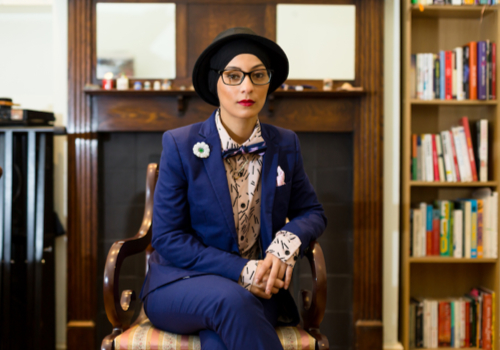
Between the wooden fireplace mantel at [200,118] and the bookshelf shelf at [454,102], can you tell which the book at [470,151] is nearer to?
the bookshelf shelf at [454,102]

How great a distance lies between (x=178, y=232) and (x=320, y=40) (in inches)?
59.3

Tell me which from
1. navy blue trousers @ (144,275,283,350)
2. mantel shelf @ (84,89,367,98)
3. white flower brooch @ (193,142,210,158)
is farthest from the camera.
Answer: mantel shelf @ (84,89,367,98)

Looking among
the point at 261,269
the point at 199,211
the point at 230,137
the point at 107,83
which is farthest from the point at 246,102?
the point at 107,83

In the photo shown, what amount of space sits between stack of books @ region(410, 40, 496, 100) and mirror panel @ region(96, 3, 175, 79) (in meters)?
1.39

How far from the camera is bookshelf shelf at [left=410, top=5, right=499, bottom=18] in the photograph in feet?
6.94

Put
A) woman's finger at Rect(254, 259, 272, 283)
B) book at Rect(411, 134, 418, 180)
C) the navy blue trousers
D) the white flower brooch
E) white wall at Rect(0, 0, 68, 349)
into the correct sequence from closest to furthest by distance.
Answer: the navy blue trousers, woman's finger at Rect(254, 259, 272, 283), the white flower brooch, book at Rect(411, 134, 418, 180), white wall at Rect(0, 0, 68, 349)

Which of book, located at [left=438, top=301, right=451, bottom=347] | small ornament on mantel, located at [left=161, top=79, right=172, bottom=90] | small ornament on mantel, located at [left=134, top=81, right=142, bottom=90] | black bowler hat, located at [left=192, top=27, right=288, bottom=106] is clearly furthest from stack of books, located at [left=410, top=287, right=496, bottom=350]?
small ornament on mantel, located at [left=134, top=81, right=142, bottom=90]

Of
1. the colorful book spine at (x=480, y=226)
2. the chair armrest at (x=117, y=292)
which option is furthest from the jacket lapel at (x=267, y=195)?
the colorful book spine at (x=480, y=226)

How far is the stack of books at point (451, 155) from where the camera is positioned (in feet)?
7.06

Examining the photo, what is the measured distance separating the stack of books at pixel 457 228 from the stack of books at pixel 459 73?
0.55 m

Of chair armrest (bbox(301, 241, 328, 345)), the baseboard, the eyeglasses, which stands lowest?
the baseboard

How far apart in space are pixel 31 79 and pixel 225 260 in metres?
1.90

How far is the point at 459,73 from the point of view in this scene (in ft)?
7.04

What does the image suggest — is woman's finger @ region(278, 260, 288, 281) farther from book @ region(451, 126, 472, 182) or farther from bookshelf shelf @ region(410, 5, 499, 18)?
bookshelf shelf @ region(410, 5, 499, 18)
